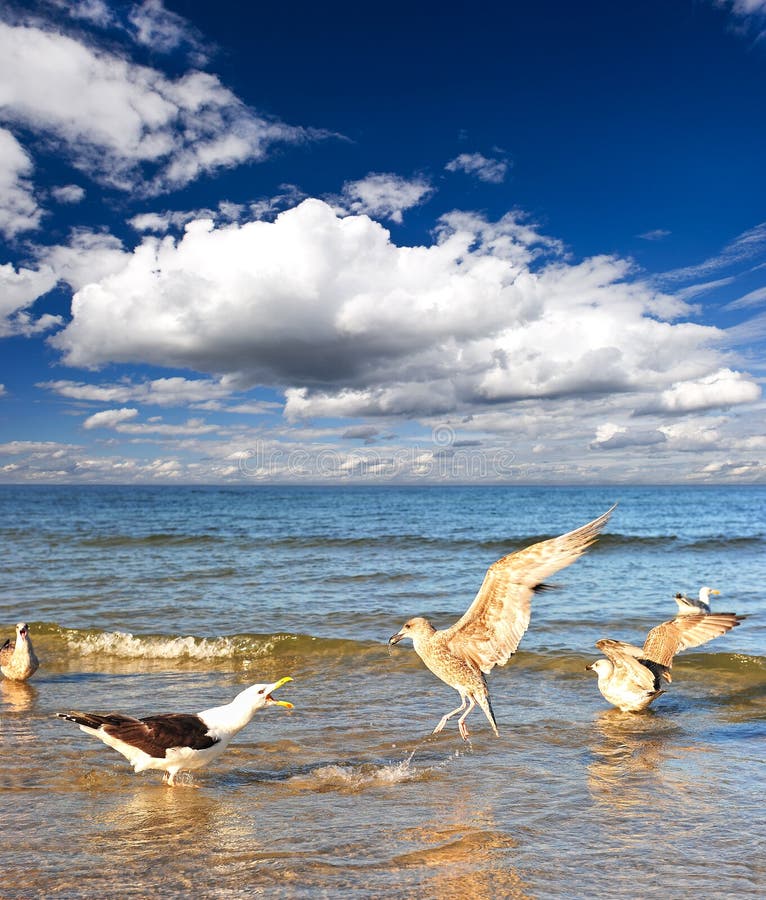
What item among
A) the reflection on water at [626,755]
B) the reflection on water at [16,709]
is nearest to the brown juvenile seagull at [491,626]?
the reflection on water at [626,755]

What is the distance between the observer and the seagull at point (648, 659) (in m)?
8.39

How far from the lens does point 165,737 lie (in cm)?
581

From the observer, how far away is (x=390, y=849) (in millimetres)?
4867

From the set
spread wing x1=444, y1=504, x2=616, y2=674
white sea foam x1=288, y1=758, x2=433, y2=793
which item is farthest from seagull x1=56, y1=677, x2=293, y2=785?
spread wing x1=444, y1=504, x2=616, y2=674

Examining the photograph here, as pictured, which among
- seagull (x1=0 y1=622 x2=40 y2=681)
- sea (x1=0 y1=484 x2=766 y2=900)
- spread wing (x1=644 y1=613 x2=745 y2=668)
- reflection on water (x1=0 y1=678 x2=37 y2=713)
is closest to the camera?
sea (x1=0 y1=484 x2=766 y2=900)

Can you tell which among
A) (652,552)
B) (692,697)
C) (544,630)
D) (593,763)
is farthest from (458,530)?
(593,763)

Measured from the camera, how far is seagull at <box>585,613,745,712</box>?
839cm

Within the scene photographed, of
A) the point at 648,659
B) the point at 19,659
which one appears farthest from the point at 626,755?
the point at 19,659

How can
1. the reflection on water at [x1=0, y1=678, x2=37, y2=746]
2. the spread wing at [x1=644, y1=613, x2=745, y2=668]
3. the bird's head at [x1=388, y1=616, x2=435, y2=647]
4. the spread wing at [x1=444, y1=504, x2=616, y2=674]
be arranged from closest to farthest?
the spread wing at [x1=444, y1=504, x2=616, y2=674]
the bird's head at [x1=388, y1=616, x2=435, y2=647]
the reflection on water at [x1=0, y1=678, x2=37, y2=746]
the spread wing at [x1=644, y1=613, x2=745, y2=668]

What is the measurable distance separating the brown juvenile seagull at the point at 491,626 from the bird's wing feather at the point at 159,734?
200 centimetres

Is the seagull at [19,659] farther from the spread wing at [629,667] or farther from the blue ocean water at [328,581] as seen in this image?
the spread wing at [629,667]

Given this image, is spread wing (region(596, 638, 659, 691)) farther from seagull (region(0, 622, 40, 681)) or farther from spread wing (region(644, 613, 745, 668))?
seagull (region(0, 622, 40, 681))

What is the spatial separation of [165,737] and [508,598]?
10.5 ft

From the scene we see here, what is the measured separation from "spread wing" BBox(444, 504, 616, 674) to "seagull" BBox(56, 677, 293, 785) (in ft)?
6.45
